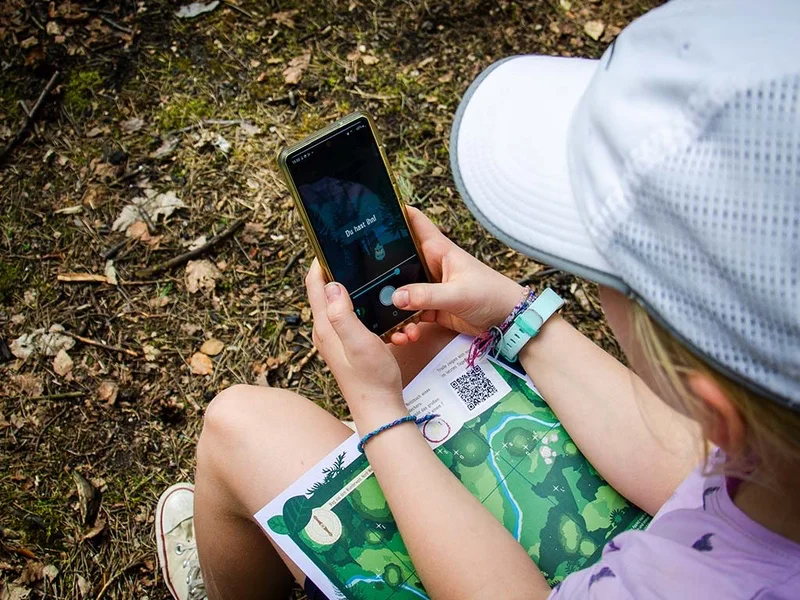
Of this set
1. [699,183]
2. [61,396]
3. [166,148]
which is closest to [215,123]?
[166,148]

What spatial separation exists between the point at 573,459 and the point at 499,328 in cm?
37

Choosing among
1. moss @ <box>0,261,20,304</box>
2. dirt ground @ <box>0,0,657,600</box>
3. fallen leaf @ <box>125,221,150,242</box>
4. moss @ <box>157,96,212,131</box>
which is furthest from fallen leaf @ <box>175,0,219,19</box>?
moss @ <box>0,261,20,304</box>

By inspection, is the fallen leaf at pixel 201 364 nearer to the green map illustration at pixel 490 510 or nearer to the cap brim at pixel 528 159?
the green map illustration at pixel 490 510

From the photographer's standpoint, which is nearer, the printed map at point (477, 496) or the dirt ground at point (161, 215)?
the printed map at point (477, 496)

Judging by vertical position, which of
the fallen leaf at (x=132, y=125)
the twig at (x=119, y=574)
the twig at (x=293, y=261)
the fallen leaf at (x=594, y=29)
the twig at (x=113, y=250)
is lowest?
the twig at (x=119, y=574)

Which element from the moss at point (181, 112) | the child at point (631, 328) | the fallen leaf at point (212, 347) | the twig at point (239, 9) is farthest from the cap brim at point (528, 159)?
the twig at point (239, 9)

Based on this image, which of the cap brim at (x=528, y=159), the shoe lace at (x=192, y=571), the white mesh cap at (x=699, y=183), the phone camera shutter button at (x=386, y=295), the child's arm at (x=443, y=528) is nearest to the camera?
the white mesh cap at (x=699, y=183)

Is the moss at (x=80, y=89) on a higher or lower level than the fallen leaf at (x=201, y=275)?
higher

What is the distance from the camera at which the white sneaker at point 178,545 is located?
86.4 inches

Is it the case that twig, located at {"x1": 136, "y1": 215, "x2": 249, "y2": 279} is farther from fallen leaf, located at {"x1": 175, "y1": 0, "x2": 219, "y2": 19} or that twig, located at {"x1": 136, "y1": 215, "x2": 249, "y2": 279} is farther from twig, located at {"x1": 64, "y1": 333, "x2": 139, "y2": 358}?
fallen leaf, located at {"x1": 175, "y1": 0, "x2": 219, "y2": 19}

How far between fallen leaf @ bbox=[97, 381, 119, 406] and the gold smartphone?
1.27 meters

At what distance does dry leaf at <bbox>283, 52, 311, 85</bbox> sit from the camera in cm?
306

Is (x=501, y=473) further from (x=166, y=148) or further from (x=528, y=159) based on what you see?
(x=166, y=148)

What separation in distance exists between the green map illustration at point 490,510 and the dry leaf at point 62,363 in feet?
4.61
